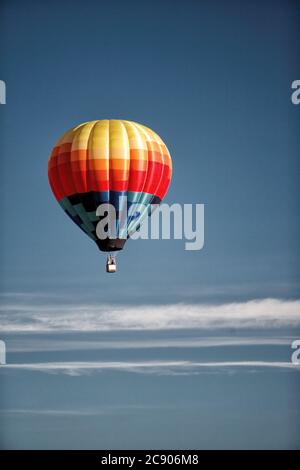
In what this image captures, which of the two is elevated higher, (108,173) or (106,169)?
(106,169)

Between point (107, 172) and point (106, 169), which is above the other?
point (106, 169)

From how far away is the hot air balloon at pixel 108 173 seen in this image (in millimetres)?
50656

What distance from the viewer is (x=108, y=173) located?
5075 cm

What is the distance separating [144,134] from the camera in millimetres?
51750

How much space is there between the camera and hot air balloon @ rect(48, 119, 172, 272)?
5066 centimetres

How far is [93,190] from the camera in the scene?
50.7m
